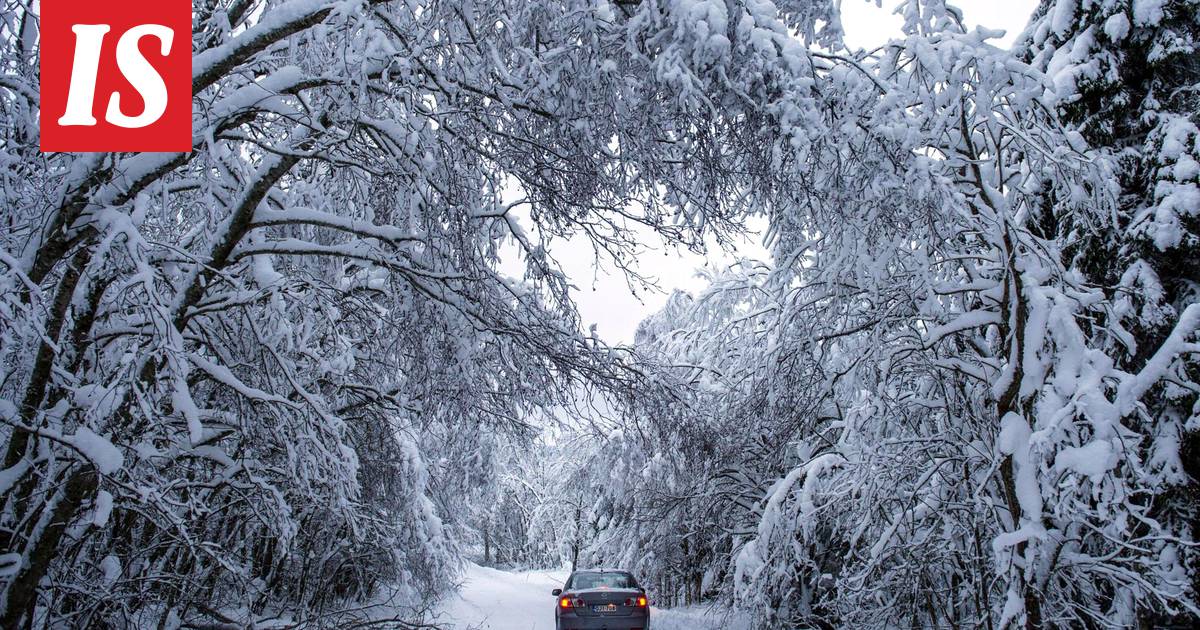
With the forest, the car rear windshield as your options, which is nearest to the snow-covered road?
the car rear windshield

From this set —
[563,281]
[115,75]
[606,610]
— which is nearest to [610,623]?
[606,610]

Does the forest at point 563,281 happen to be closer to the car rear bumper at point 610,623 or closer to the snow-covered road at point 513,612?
the snow-covered road at point 513,612

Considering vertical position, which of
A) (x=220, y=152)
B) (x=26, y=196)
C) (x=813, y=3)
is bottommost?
(x=26, y=196)

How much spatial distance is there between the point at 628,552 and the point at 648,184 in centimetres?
1568

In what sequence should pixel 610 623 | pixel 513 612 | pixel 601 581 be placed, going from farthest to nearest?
1. pixel 513 612
2. pixel 601 581
3. pixel 610 623

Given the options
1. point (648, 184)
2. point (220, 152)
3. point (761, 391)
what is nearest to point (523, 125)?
point (648, 184)

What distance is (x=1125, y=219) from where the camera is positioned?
8.68m

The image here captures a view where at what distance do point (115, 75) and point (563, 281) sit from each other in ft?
10.4

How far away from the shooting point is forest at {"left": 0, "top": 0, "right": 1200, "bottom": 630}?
166 inches

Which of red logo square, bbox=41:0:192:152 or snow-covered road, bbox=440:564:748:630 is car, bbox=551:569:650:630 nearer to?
snow-covered road, bbox=440:564:748:630

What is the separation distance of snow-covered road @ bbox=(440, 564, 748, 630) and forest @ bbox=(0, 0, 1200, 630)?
16.1 feet

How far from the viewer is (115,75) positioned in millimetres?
4641

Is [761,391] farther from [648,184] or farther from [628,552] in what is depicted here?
[628,552]

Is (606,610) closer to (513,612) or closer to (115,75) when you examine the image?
(513,612)
